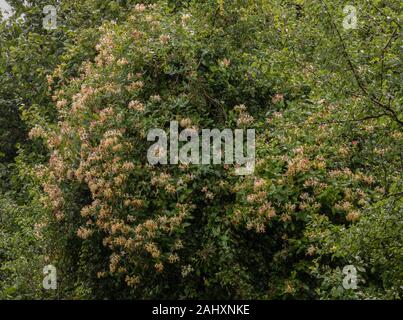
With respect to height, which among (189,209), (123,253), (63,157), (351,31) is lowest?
(123,253)

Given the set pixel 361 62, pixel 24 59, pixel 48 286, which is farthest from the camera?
pixel 24 59

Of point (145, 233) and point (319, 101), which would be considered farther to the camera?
point (319, 101)

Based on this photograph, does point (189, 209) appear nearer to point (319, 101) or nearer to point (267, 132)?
point (267, 132)

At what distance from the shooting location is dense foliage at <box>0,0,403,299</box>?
5.27 meters

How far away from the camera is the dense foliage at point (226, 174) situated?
5.27 meters

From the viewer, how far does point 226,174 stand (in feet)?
20.6

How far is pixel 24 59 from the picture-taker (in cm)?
1090

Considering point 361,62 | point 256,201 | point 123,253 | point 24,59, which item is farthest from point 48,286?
point 24,59

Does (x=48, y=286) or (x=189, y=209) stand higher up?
(x=189, y=209)

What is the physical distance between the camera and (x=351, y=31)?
6.36 meters

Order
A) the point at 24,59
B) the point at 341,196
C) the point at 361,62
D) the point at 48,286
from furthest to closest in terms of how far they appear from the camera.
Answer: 1. the point at 24,59
2. the point at 48,286
3. the point at 341,196
4. the point at 361,62
